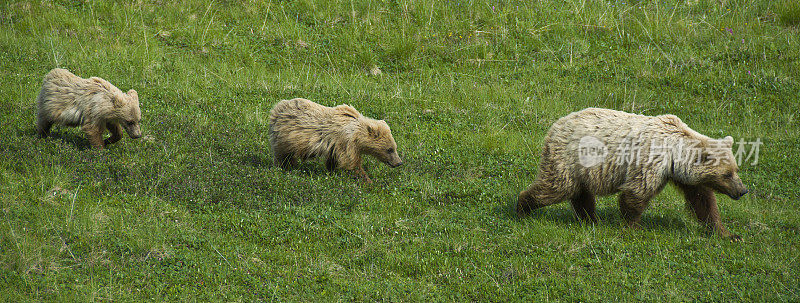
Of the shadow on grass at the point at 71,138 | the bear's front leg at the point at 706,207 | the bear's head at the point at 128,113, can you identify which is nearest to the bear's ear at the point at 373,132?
the bear's head at the point at 128,113

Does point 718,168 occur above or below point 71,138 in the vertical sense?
above

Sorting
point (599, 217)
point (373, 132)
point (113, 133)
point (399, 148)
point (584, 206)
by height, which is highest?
point (373, 132)

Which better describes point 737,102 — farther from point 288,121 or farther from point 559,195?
point 288,121

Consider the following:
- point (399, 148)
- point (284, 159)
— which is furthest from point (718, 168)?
point (284, 159)

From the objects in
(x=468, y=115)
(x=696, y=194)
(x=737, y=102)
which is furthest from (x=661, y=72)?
(x=696, y=194)

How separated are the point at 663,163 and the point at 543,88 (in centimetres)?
594

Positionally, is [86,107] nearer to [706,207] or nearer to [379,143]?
[379,143]

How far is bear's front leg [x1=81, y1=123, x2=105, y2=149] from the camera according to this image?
9.64m

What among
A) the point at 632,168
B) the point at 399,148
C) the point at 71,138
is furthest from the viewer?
the point at 399,148

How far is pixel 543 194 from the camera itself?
8656mm

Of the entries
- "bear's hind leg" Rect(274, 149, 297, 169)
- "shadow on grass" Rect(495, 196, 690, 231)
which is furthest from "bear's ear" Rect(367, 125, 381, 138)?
"shadow on grass" Rect(495, 196, 690, 231)

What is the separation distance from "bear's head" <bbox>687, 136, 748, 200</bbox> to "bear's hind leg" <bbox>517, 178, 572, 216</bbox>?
146cm

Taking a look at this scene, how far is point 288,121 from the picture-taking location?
32.2 ft

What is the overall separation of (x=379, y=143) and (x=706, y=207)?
4335 millimetres
